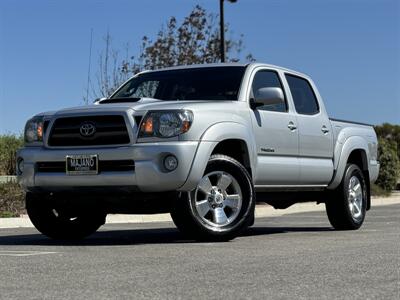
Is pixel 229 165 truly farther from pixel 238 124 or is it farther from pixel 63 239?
pixel 63 239

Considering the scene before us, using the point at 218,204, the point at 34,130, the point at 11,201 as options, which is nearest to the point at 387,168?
the point at 11,201

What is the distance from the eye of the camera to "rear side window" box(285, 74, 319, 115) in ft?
33.8

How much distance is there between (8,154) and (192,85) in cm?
1310

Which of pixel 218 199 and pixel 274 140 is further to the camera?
pixel 274 140

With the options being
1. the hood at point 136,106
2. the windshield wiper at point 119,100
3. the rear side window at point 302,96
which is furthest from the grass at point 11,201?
the rear side window at point 302,96

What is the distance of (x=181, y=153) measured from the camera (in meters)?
7.97

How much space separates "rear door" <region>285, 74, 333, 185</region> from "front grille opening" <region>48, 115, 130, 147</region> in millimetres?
2573

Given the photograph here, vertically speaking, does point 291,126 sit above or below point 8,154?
above

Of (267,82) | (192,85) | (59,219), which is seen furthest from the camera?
(267,82)

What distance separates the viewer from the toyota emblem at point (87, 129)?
27.2 feet

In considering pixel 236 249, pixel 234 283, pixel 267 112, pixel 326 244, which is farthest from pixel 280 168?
pixel 234 283

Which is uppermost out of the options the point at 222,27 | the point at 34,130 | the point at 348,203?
the point at 222,27

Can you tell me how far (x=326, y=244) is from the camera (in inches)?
326

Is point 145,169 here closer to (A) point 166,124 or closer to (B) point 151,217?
(A) point 166,124
